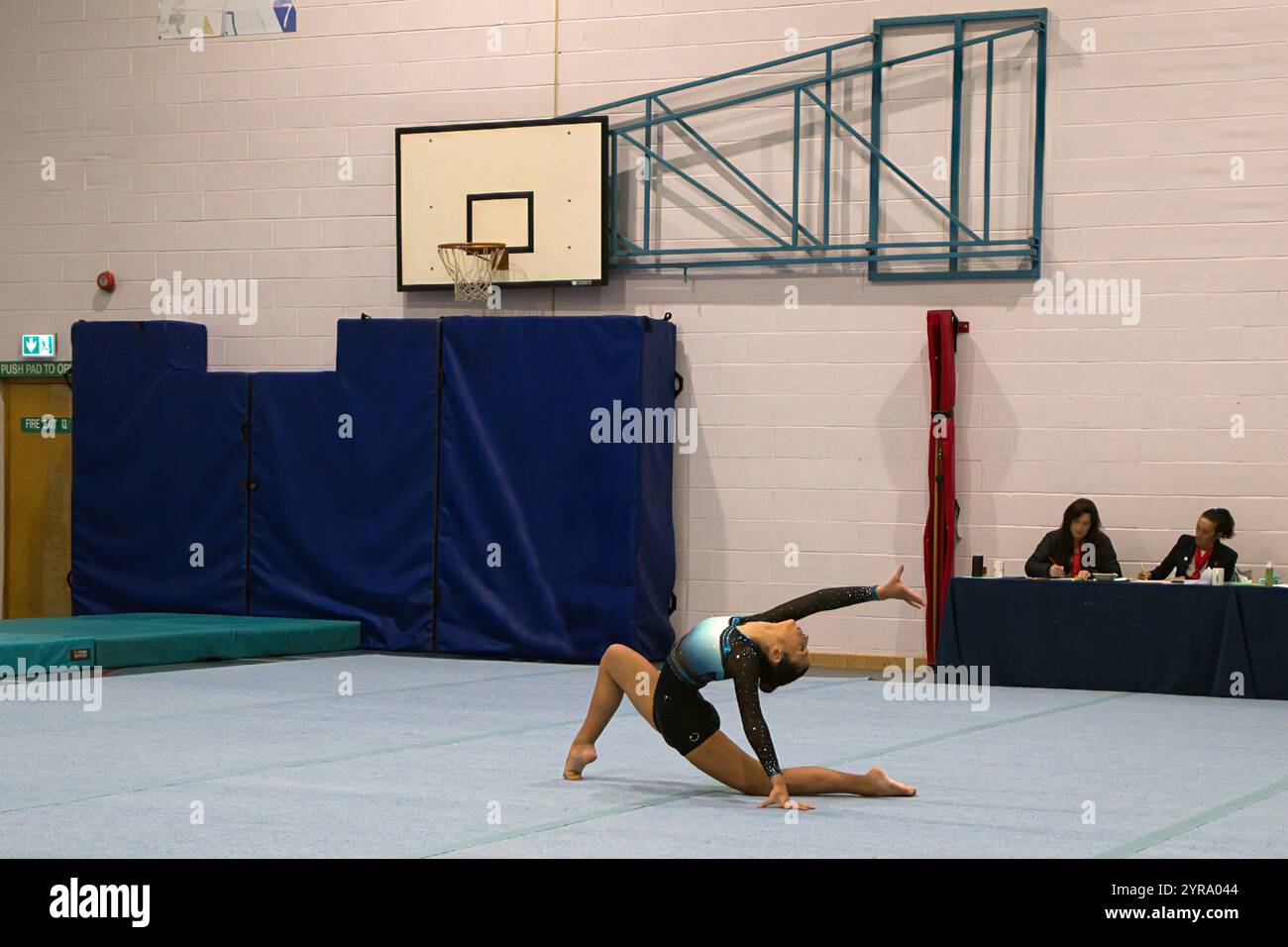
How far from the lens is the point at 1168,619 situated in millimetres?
10297

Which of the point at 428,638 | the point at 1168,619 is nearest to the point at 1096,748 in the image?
the point at 1168,619

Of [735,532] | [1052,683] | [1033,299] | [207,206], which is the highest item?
[207,206]

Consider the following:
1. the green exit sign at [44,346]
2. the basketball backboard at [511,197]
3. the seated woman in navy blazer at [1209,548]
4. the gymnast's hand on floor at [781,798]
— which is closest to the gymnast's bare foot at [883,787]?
the gymnast's hand on floor at [781,798]

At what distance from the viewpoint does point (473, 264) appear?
12.5 meters

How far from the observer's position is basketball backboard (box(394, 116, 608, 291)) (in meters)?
12.3

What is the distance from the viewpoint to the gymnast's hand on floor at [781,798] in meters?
5.82

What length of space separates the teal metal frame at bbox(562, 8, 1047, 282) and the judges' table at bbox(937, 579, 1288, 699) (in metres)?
2.39

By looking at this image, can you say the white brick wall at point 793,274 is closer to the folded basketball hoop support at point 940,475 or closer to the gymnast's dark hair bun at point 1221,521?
the folded basketball hoop support at point 940,475

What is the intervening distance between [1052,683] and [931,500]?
1576 mm

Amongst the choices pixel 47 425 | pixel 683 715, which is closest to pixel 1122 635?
pixel 683 715

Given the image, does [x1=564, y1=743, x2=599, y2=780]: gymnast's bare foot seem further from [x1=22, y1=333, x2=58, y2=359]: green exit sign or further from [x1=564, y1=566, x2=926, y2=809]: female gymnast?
[x1=22, y1=333, x2=58, y2=359]: green exit sign

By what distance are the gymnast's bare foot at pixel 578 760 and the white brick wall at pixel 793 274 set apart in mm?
5449

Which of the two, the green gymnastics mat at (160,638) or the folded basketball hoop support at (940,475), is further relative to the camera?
the folded basketball hoop support at (940,475)
